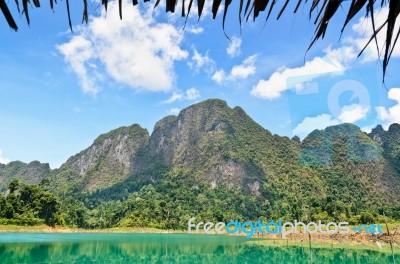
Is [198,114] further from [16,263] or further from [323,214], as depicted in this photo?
[16,263]

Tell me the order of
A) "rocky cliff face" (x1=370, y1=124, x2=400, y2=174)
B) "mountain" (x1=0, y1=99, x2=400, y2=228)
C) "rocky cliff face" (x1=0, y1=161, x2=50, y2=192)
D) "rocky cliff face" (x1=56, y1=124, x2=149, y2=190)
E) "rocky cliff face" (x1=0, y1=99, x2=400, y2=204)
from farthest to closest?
1. "rocky cliff face" (x1=0, y1=161, x2=50, y2=192)
2. "rocky cliff face" (x1=56, y1=124, x2=149, y2=190)
3. "rocky cliff face" (x1=370, y1=124, x2=400, y2=174)
4. "rocky cliff face" (x1=0, y1=99, x2=400, y2=204)
5. "mountain" (x1=0, y1=99, x2=400, y2=228)

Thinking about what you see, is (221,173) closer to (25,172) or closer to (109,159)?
(109,159)

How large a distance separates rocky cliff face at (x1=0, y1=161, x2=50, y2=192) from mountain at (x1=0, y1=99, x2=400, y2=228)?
0.39 meters

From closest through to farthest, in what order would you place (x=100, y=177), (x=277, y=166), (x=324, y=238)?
(x=324, y=238), (x=277, y=166), (x=100, y=177)

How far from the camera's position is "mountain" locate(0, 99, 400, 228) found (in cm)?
5034

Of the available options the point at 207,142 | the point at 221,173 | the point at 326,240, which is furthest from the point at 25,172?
the point at 326,240

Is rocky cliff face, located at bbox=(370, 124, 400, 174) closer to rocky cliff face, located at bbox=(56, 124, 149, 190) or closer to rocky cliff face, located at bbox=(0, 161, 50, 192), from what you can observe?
rocky cliff face, located at bbox=(56, 124, 149, 190)

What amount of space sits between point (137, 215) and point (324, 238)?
94.3 feet

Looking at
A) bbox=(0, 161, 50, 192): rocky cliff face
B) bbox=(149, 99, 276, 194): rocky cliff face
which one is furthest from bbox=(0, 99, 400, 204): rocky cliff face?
bbox=(0, 161, 50, 192): rocky cliff face

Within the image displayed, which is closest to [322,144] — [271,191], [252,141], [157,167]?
[271,191]

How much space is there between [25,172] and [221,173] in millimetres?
61023

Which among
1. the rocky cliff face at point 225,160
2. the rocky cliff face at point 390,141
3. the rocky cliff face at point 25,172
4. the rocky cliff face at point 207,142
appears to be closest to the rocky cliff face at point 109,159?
the rocky cliff face at point 225,160

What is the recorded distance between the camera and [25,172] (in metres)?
107

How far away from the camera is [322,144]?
46188 mm
